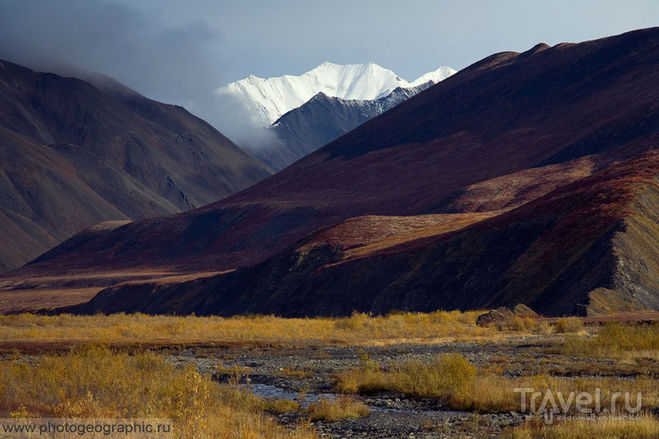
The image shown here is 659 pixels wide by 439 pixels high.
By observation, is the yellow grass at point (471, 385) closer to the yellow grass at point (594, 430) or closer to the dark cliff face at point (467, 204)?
the yellow grass at point (594, 430)

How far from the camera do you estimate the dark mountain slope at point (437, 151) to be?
124000 mm

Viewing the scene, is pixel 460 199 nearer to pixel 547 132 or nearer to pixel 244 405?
pixel 547 132

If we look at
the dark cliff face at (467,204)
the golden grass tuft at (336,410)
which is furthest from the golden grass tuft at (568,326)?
the golden grass tuft at (336,410)

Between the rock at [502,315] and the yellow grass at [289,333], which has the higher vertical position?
the yellow grass at [289,333]

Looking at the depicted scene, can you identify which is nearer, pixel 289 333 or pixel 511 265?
pixel 289 333

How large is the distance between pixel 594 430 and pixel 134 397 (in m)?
10.3

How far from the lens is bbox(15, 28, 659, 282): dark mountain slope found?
124000 mm

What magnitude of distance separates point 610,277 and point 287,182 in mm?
131279

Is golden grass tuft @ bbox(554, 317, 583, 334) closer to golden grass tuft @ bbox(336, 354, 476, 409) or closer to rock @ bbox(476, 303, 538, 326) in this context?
rock @ bbox(476, 303, 538, 326)

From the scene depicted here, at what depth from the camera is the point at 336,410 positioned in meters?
17.0

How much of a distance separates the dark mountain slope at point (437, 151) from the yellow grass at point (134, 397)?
90.8m

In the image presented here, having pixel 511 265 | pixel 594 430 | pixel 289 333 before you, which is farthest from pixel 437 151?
pixel 594 430

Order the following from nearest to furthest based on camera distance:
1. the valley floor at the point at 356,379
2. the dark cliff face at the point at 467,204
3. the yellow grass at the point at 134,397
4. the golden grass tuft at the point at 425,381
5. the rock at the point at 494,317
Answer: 1. the yellow grass at the point at 134,397
2. the valley floor at the point at 356,379
3. the golden grass tuft at the point at 425,381
4. the rock at the point at 494,317
5. the dark cliff face at the point at 467,204

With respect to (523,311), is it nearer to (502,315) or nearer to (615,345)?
(502,315)
